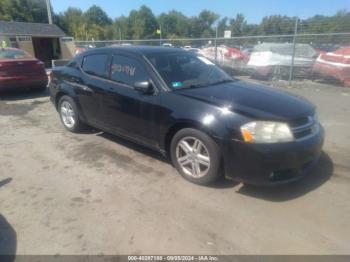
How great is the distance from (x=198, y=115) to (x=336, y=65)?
8.75 meters

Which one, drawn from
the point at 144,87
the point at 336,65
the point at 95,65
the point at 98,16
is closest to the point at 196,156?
the point at 144,87

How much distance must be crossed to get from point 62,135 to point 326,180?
4.58m

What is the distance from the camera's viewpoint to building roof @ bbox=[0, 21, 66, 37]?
2405cm

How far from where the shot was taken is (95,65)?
4824mm

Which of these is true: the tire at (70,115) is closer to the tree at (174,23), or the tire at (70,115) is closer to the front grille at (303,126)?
the front grille at (303,126)

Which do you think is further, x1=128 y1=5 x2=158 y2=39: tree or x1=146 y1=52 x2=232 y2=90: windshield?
x1=128 y1=5 x2=158 y2=39: tree

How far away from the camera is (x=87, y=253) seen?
2516 mm

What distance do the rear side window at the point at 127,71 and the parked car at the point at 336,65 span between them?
28.0 feet

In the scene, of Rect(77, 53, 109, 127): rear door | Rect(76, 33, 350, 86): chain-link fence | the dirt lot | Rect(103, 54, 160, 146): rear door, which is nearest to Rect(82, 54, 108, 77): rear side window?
Rect(77, 53, 109, 127): rear door

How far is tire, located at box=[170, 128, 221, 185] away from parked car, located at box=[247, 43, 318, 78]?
8.88 m

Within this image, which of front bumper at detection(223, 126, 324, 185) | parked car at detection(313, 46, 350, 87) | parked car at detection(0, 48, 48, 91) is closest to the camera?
front bumper at detection(223, 126, 324, 185)

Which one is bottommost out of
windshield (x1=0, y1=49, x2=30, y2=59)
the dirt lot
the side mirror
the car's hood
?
the dirt lot

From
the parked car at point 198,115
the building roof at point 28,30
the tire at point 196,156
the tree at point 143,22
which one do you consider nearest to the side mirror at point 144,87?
the parked car at point 198,115

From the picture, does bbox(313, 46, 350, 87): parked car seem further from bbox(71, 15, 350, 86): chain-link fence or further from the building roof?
the building roof
